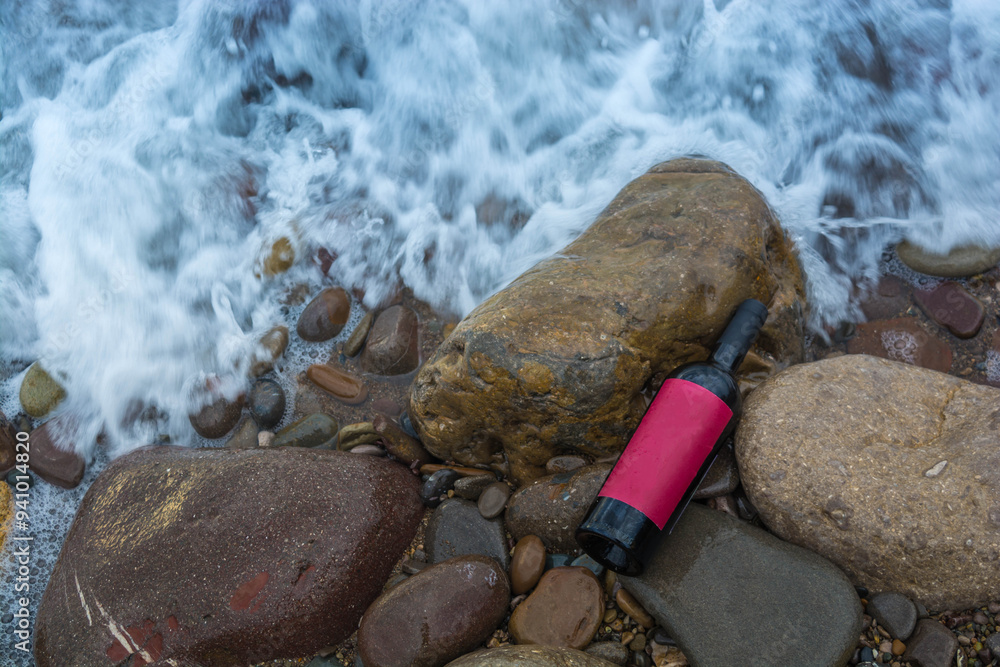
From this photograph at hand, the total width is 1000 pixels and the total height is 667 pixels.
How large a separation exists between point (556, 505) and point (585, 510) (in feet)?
0.49

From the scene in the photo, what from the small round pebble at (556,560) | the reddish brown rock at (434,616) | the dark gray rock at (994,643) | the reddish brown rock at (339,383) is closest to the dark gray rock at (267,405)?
the reddish brown rock at (339,383)

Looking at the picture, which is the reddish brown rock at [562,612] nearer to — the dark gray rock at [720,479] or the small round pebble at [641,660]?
the small round pebble at [641,660]

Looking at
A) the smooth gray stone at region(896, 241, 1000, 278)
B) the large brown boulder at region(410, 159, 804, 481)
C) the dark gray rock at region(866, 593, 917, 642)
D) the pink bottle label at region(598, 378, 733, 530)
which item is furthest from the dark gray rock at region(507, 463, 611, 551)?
the smooth gray stone at region(896, 241, 1000, 278)

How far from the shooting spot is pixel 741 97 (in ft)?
15.5

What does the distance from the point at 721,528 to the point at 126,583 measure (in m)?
2.91

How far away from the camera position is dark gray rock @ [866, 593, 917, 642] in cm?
261

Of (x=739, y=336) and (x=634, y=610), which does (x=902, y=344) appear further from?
(x=634, y=610)

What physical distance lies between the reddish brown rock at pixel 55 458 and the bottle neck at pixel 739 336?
12.7 feet

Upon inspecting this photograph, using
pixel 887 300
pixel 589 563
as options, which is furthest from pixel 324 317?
pixel 887 300

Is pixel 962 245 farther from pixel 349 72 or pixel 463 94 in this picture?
pixel 349 72

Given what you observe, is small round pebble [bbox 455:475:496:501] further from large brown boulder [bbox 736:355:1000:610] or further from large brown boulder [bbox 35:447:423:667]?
large brown boulder [bbox 736:355:1000:610]

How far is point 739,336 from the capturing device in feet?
8.61

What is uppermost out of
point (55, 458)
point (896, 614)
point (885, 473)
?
point (55, 458)

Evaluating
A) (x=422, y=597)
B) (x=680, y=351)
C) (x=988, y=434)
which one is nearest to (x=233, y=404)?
(x=422, y=597)
